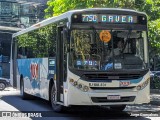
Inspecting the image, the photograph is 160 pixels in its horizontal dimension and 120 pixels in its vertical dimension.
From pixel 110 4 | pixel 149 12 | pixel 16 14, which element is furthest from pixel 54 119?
pixel 16 14

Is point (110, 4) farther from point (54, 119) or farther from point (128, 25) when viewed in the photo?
point (54, 119)

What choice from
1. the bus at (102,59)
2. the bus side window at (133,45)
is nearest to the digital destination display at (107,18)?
the bus at (102,59)

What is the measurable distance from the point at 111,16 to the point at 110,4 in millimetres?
7783

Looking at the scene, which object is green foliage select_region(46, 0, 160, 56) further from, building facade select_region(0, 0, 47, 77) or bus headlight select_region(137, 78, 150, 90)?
building facade select_region(0, 0, 47, 77)

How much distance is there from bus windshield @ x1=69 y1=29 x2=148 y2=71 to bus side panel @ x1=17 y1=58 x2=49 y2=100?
123 inches

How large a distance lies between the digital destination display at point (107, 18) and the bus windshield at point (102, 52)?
0.31 metres

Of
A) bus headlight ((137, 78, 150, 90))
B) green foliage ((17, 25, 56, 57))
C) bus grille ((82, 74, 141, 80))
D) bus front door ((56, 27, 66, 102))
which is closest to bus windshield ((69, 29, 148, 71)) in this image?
bus grille ((82, 74, 141, 80))

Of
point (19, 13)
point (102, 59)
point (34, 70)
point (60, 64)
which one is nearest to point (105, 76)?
point (102, 59)

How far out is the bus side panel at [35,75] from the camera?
587 inches

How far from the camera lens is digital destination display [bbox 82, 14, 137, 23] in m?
11.9

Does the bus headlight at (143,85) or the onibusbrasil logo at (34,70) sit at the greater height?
the bus headlight at (143,85)

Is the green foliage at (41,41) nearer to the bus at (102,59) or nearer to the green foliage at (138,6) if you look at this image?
the bus at (102,59)

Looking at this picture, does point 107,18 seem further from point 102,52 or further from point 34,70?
point 34,70

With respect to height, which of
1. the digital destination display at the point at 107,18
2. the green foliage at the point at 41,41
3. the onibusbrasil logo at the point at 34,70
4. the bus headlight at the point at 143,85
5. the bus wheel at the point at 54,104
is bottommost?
the bus wheel at the point at 54,104
